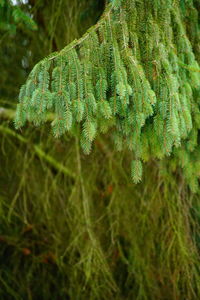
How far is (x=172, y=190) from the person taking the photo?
400 cm

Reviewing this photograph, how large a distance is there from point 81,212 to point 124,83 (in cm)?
234

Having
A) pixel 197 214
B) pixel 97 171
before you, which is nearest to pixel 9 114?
pixel 97 171

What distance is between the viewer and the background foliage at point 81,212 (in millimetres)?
3844

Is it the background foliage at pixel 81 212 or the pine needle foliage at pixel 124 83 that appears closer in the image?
the pine needle foliage at pixel 124 83

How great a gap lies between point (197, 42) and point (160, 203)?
1.59 meters

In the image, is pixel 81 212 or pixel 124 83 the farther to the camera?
pixel 81 212

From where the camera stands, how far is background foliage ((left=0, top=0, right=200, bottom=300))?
3.84 meters

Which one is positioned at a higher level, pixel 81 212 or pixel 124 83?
pixel 124 83

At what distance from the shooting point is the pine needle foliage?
7.04ft

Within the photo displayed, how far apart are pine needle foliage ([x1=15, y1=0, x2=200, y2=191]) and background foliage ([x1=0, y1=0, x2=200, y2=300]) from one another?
107 cm

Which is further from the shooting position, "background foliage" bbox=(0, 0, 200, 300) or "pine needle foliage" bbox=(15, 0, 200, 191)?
"background foliage" bbox=(0, 0, 200, 300)

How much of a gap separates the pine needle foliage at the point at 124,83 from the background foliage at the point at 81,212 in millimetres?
1073

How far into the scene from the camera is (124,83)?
7.06ft

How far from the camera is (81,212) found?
14.0ft
